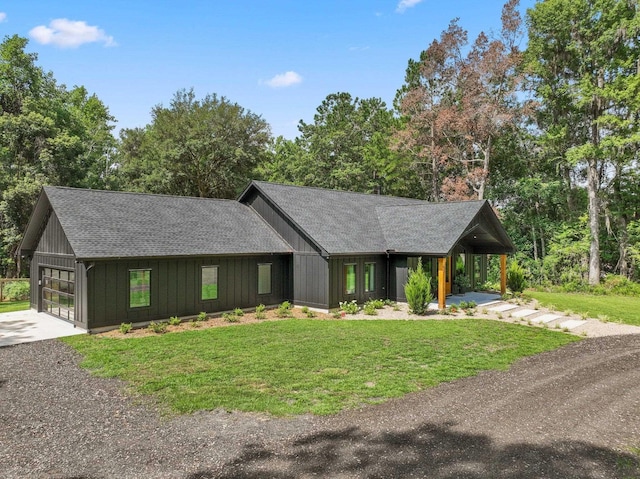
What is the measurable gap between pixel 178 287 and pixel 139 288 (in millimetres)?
1363

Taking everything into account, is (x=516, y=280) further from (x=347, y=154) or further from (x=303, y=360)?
(x=347, y=154)

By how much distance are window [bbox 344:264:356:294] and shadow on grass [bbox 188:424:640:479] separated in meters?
11.3

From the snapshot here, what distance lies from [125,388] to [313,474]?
16.1 feet

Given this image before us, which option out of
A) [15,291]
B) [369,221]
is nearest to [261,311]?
[369,221]

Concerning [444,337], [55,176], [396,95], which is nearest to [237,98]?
[396,95]

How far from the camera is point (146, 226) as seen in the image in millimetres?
15633

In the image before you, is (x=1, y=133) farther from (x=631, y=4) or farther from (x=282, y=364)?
(x=631, y=4)

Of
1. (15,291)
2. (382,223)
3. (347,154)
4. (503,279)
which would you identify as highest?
(347,154)

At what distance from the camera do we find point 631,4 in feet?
82.4

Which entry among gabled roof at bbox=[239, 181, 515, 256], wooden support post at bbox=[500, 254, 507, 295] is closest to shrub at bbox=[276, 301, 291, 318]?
gabled roof at bbox=[239, 181, 515, 256]

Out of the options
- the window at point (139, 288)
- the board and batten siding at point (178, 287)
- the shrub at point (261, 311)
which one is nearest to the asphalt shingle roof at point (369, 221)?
the board and batten siding at point (178, 287)

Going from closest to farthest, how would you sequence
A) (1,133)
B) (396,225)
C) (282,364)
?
(282,364)
(396,225)
(1,133)

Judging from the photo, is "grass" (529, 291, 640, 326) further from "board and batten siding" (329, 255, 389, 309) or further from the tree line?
"board and batten siding" (329, 255, 389, 309)

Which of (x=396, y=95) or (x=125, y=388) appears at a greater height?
(x=396, y=95)
